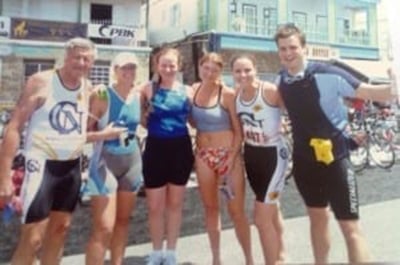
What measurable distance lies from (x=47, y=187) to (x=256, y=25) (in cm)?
118

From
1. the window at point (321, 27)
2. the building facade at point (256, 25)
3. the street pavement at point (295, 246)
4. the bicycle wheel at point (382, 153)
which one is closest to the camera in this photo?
the street pavement at point (295, 246)

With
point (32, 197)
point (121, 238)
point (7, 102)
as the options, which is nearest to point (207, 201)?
point (121, 238)

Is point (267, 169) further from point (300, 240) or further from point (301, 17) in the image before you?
point (301, 17)

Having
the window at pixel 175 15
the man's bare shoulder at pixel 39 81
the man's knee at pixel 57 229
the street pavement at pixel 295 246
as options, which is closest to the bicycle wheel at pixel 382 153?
the street pavement at pixel 295 246

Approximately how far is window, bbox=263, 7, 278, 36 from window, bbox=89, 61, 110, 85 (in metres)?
0.77

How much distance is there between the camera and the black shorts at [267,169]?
4.22ft

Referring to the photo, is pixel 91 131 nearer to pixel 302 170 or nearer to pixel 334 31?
pixel 302 170

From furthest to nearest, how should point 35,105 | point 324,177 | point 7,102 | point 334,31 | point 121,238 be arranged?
1. point 334,31
2. point 7,102
3. point 121,238
4. point 324,177
5. point 35,105

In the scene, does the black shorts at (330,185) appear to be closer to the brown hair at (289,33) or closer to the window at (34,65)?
the brown hair at (289,33)

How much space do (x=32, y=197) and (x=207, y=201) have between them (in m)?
0.50

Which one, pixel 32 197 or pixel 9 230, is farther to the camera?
pixel 9 230

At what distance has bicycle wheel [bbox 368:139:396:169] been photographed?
3258 millimetres

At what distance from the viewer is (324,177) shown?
46.9 inches

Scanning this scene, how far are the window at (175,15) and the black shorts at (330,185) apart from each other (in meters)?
0.94
